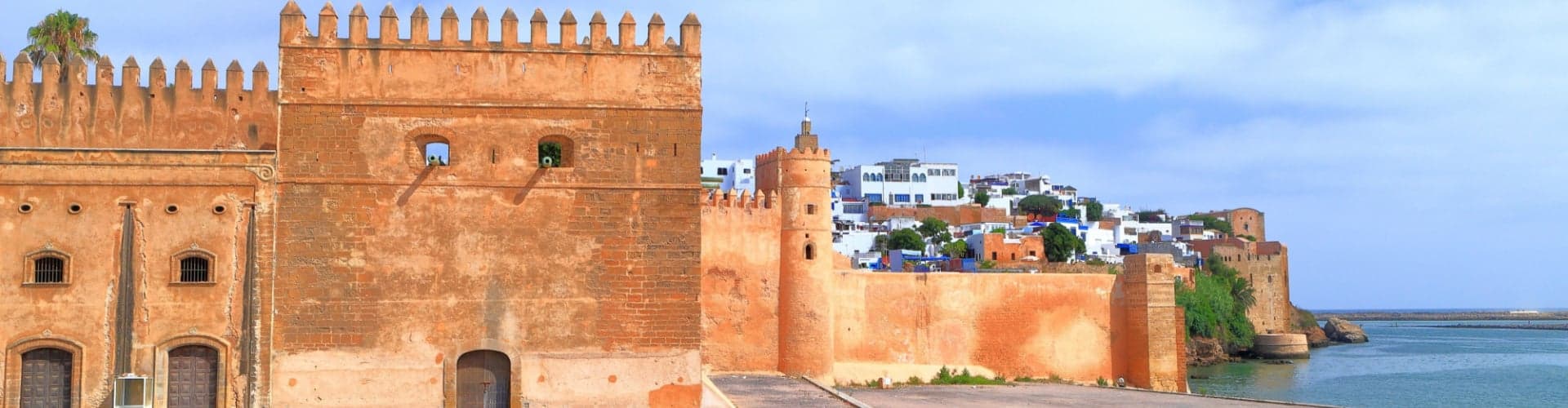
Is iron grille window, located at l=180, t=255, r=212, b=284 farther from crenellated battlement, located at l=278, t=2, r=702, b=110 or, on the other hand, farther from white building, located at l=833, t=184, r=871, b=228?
white building, located at l=833, t=184, r=871, b=228

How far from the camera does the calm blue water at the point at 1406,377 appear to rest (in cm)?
3606

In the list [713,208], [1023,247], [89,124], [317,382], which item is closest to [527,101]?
[317,382]

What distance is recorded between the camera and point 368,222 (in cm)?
1491

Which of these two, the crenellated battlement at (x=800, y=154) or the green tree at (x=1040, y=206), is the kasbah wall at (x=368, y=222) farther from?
the green tree at (x=1040, y=206)

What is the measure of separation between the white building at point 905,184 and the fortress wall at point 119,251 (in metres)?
60.7

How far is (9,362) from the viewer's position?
1445cm

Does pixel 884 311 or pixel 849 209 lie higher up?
pixel 849 209

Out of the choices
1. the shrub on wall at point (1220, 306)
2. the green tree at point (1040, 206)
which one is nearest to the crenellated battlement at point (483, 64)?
the shrub on wall at point (1220, 306)

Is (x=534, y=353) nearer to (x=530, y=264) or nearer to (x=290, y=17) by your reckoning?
(x=530, y=264)

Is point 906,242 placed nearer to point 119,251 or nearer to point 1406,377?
point 1406,377

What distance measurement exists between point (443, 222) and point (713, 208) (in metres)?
10.4

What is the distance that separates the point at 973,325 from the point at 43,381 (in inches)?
655

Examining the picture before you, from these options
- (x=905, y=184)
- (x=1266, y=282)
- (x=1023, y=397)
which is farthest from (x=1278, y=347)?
(x=1023, y=397)

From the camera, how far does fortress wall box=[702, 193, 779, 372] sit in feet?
82.1
